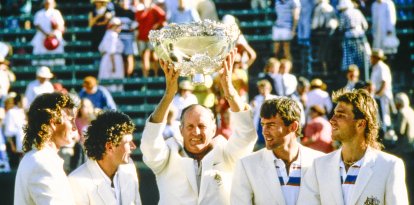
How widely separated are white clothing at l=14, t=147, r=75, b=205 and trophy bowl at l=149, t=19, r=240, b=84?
3.31 ft

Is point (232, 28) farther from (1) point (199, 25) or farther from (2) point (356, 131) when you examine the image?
(2) point (356, 131)

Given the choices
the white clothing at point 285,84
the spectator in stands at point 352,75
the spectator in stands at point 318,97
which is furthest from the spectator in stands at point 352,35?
the white clothing at point 285,84

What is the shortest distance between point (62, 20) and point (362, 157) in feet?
37.2

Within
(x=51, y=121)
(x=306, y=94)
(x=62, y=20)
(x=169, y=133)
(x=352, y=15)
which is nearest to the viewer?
(x=51, y=121)

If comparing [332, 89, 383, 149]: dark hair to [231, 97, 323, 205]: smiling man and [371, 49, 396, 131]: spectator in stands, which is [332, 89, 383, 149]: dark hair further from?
[371, 49, 396, 131]: spectator in stands

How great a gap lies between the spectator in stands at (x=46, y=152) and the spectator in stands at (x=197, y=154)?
765 mm

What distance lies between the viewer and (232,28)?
7645 millimetres

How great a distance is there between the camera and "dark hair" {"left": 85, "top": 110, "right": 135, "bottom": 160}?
789cm

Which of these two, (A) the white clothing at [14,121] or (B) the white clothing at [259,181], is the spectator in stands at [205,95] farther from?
(B) the white clothing at [259,181]

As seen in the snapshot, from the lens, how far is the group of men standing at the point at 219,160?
24.1 feet

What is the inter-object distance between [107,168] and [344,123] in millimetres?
1602

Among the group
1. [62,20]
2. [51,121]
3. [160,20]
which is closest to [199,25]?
[51,121]

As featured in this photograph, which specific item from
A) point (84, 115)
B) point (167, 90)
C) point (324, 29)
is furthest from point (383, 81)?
point (167, 90)

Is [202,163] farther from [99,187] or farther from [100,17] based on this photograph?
[100,17]
